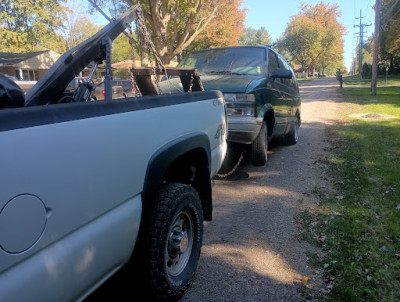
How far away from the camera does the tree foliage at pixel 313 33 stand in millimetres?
60844

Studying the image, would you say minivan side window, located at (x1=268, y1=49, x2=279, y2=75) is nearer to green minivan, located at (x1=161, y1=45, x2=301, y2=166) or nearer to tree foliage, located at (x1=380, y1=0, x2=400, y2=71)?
green minivan, located at (x1=161, y1=45, x2=301, y2=166)

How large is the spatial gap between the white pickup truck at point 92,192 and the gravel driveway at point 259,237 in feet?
1.31

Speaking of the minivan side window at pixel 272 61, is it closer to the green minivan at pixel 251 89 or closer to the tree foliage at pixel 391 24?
the green minivan at pixel 251 89

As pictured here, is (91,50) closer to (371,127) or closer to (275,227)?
(275,227)

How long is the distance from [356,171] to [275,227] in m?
2.58

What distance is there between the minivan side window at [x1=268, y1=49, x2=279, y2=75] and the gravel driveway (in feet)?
5.64

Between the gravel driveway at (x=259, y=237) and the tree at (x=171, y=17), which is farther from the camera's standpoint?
the tree at (x=171, y=17)

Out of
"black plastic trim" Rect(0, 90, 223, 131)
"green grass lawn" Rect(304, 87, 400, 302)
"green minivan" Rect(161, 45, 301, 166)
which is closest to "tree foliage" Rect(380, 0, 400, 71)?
"green minivan" Rect(161, 45, 301, 166)

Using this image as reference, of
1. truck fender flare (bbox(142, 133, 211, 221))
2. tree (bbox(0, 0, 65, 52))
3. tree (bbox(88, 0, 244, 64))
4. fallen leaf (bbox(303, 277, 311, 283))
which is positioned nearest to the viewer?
truck fender flare (bbox(142, 133, 211, 221))

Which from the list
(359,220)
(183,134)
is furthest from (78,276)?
(359,220)

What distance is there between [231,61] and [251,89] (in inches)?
52.8

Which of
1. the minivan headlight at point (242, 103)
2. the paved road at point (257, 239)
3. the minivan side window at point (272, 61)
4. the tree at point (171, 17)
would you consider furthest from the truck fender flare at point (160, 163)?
the tree at point (171, 17)

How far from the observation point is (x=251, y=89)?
5.43 meters

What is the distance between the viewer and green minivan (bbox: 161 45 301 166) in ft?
17.8
